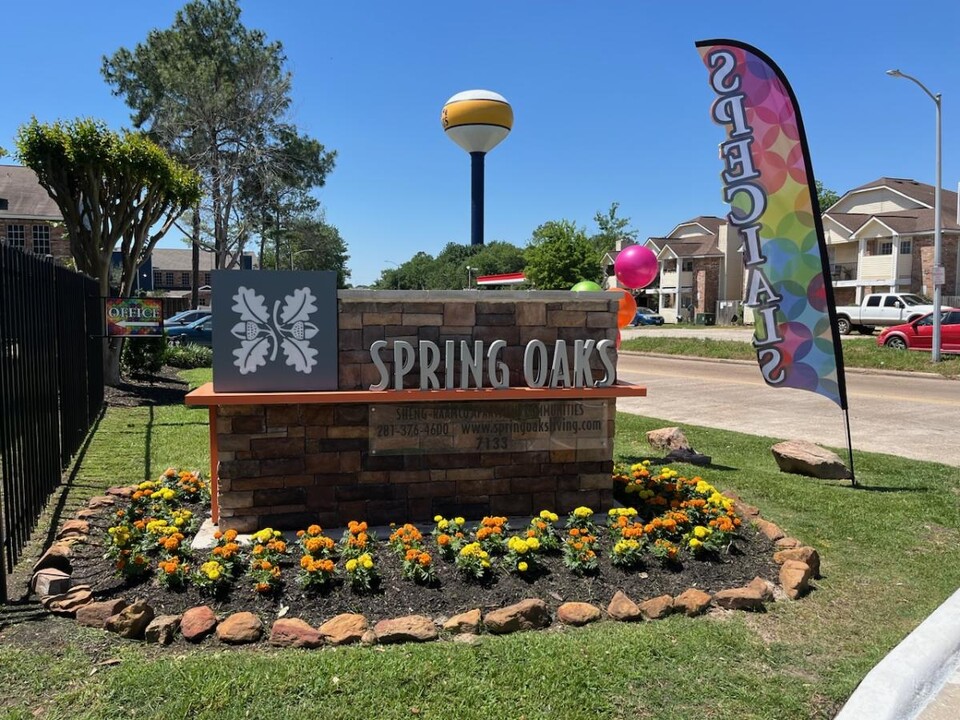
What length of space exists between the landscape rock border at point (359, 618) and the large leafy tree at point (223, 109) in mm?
28351

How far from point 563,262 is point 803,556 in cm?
5600

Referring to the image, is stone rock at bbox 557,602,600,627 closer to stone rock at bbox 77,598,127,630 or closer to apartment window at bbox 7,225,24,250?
stone rock at bbox 77,598,127,630

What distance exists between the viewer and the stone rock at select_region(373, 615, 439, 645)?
142 inches

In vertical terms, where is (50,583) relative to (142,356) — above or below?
below

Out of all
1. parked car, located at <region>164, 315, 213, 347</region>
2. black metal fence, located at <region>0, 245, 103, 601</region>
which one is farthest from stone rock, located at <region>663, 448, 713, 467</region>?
parked car, located at <region>164, 315, 213, 347</region>

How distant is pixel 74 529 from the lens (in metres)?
5.05

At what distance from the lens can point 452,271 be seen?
96188mm

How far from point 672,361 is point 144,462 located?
20.4m

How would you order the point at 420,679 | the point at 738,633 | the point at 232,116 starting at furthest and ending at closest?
the point at 232,116 < the point at 738,633 < the point at 420,679

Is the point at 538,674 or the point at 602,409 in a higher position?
the point at 602,409

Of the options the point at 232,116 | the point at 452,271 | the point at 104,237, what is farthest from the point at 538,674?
the point at 452,271

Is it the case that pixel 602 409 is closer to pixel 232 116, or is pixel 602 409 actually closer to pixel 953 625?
pixel 953 625

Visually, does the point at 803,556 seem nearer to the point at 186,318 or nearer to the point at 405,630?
the point at 405,630

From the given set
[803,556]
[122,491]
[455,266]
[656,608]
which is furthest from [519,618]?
[455,266]
